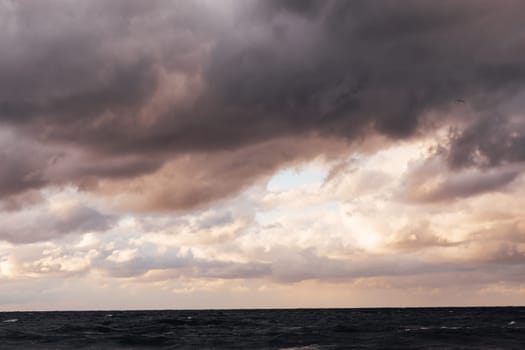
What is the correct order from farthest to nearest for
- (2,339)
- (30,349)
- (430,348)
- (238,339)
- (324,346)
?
1. (2,339)
2. (238,339)
3. (30,349)
4. (324,346)
5. (430,348)

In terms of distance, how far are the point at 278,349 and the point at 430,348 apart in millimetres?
16852

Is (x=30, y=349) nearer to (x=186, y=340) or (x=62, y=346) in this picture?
(x=62, y=346)


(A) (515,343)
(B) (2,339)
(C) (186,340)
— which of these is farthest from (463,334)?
(B) (2,339)

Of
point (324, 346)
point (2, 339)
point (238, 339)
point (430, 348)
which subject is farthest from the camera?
point (2, 339)

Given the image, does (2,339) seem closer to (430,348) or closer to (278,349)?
(278,349)

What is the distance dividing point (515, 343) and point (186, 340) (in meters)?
43.2

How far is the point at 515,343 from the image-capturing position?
70.1 meters

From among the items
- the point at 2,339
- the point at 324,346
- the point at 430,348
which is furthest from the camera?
the point at 2,339

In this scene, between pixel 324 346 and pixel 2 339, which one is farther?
pixel 2 339

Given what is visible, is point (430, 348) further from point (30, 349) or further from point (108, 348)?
point (30, 349)

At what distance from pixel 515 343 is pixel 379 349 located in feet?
61.0

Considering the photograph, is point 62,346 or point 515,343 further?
point 62,346

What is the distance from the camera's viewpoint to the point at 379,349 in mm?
64250

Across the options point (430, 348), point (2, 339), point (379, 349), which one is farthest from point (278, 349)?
point (2, 339)
